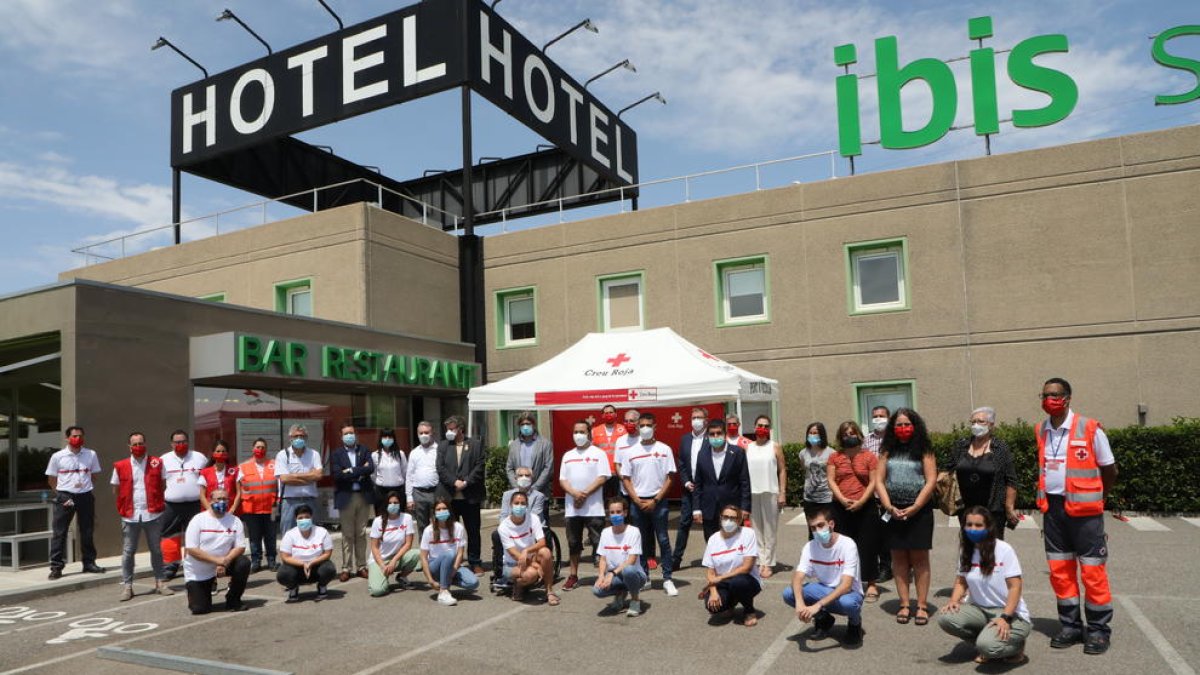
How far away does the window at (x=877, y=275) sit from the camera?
17.4 metres

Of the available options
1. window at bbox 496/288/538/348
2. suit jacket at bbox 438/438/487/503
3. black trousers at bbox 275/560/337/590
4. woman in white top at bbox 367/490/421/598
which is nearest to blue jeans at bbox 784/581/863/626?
woman in white top at bbox 367/490/421/598

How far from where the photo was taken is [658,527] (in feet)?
31.1

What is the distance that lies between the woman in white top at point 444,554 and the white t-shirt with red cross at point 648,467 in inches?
78.1

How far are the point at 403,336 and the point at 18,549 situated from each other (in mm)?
8080

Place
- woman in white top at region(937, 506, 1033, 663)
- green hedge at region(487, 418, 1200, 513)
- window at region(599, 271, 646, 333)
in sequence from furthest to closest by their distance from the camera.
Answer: window at region(599, 271, 646, 333) < green hedge at region(487, 418, 1200, 513) < woman in white top at region(937, 506, 1033, 663)

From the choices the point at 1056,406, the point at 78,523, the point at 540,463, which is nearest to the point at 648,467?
the point at 540,463

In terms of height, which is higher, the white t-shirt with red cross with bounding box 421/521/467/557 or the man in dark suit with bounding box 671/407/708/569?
the man in dark suit with bounding box 671/407/708/569

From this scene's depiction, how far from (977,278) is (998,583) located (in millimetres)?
11648

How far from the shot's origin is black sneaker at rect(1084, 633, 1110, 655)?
6301mm

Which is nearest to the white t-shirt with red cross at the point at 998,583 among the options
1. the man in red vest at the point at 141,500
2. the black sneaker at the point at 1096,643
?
the black sneaker at the point at 1096,643

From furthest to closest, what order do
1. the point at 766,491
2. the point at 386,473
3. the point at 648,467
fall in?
the point at 386,473, the point at 766,491, the point at 648,467

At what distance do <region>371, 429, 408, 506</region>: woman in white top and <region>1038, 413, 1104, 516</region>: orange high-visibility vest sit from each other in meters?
7.73

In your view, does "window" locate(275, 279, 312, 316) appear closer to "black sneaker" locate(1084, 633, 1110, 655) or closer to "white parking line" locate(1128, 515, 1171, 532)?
"white parking line" locate(1128, 515, 1171, 532)

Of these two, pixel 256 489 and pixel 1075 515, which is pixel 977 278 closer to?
pixel 1075 515
